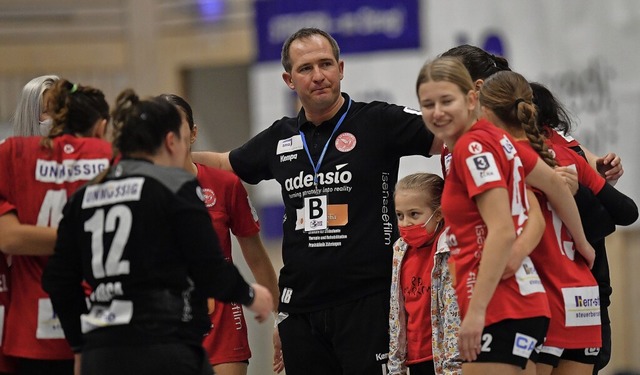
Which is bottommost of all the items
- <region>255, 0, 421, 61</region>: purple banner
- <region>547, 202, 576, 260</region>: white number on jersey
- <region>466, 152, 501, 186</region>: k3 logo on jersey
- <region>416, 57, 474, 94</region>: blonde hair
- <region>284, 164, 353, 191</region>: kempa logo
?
<region>547, 202, 576, 260</region>: white number on jersey

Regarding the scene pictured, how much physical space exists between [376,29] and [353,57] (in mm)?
286

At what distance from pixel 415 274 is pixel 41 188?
1538 mm

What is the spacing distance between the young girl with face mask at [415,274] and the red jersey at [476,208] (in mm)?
554

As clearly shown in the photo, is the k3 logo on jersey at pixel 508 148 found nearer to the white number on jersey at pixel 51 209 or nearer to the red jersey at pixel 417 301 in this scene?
the red jersey at pixel 417 301

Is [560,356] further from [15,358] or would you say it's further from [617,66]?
[617,66]

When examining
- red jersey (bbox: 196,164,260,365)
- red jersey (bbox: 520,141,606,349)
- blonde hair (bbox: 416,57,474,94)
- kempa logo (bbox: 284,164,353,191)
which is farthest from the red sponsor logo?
red jersey (bbox: 520,141,606,349)

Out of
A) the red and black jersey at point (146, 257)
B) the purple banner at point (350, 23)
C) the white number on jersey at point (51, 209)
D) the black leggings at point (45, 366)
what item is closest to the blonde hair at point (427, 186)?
the red and black jersey at point (146, 257)

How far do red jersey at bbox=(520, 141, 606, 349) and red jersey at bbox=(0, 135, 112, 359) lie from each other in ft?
5.42

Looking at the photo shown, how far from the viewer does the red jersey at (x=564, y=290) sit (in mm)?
3939

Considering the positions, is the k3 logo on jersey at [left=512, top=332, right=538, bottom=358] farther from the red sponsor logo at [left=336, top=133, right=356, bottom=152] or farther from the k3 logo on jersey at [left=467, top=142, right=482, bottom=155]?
the red sponsor logo at [left=336, top=133, right=356, bottom=152]

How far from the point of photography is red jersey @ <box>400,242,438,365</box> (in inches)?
173

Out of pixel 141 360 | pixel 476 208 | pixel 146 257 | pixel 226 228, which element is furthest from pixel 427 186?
pixel 141 360

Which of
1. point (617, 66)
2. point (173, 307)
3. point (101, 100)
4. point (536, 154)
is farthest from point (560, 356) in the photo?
point (617, 66)

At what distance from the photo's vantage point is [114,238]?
11.2 ft
